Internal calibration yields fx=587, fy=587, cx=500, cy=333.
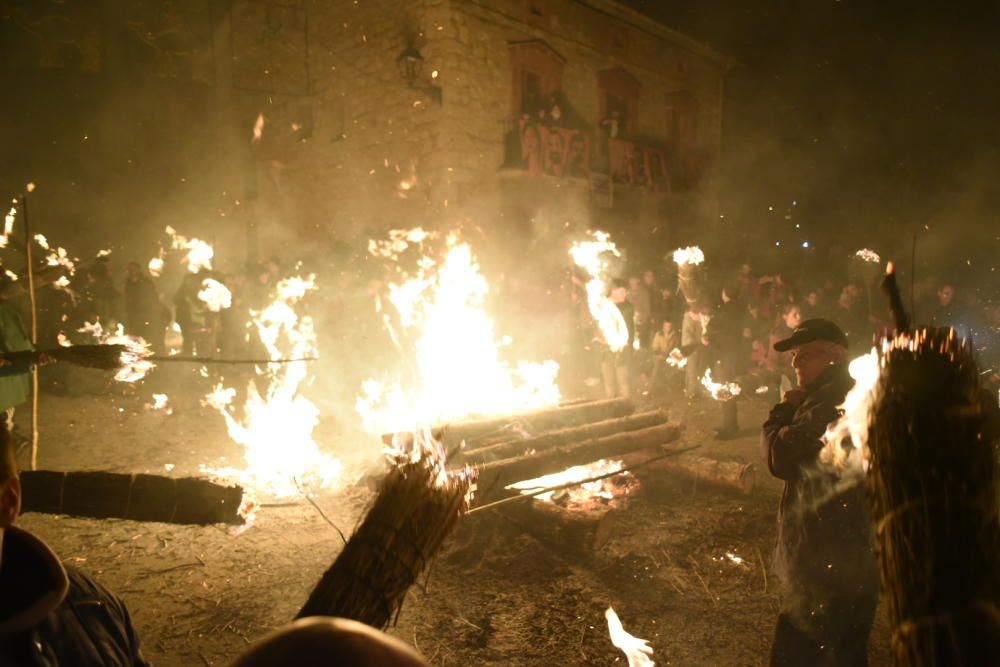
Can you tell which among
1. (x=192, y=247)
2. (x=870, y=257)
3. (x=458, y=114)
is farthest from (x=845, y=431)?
(x=192, y=247)

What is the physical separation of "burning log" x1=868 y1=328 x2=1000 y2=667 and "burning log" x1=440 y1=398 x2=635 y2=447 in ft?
17.0

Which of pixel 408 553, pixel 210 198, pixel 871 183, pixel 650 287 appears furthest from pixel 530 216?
pixel 871 183

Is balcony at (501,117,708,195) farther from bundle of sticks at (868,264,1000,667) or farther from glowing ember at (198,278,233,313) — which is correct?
bundle of sticks at (868,264,1000,667)

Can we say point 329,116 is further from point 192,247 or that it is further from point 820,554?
point 820,554

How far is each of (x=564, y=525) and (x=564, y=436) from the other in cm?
153

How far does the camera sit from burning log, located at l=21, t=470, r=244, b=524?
3.87 metres

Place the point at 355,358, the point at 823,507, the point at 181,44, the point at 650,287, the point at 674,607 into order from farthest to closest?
the point at 181,44 → the point at 650,287 → the point at 355,358 → the point at 674,607 → the point at 823,507

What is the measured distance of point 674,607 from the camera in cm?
475

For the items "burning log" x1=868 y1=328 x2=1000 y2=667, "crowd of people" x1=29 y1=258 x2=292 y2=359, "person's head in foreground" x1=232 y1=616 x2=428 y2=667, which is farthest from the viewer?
"crowd of people" x1=29 y1=258 x2=292 y2=359

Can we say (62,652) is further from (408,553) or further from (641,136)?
(641,136)

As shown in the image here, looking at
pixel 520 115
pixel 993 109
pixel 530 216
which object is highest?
pixel 993 109

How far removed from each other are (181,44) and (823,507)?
62.8 ft

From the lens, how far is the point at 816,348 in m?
3.52

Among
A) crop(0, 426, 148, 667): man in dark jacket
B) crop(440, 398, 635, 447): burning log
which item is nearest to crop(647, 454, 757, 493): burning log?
crop(440, 398, 635, 447): burning log
